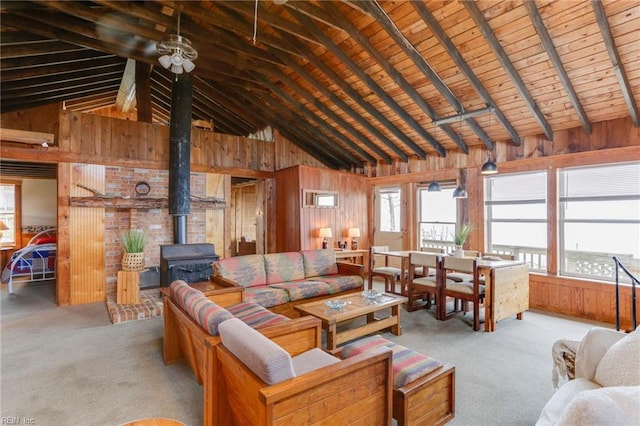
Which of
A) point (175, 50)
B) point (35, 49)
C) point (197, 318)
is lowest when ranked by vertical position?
point (197, 318)

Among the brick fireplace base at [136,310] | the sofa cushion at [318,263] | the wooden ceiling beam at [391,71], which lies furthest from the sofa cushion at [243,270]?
the wooden ceiling beam at [391,71]

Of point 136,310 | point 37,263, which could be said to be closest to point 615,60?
point 136,310

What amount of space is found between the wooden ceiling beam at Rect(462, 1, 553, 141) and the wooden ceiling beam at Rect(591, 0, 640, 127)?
830 millimetres

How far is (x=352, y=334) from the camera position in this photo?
3.23 metres

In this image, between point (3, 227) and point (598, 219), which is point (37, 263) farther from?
point (598, 219)

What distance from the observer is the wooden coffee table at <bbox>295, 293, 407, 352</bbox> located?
9.88ft

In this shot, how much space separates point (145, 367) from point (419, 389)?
2.51 metres

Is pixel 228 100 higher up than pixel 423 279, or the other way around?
pixel 228 100

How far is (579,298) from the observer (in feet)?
14.9

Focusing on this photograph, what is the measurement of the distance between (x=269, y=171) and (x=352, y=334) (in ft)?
15.6

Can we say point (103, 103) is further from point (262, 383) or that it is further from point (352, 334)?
point (262, 383)

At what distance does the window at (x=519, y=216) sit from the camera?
201 inches

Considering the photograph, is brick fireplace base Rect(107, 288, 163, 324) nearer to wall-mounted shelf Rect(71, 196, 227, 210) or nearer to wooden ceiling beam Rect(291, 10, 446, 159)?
wall-mounted shelf Rect(71, 196, 227, 210)

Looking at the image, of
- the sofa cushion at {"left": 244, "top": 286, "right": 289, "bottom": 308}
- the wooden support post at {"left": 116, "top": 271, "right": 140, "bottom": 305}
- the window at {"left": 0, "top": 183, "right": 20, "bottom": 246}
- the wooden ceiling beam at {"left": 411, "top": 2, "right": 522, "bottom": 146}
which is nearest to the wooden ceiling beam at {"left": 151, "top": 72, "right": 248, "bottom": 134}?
the wooden support post at {"left": 116, "top": 271, "right": 140, "bottom": 305}
